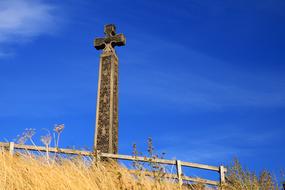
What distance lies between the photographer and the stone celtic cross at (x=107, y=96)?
9.75 m

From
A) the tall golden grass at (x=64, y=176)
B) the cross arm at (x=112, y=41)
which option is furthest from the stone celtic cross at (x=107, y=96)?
the tall golden grass at (x=64, y=176)

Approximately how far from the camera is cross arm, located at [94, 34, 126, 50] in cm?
1088

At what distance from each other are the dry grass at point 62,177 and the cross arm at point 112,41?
5.44 m

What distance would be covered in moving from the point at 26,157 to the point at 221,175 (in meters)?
4.77

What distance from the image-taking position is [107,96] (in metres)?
10.1

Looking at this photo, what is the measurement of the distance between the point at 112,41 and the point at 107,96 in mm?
1736

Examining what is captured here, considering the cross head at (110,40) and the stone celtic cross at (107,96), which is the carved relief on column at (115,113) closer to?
the stone celtic cross at (107,96)

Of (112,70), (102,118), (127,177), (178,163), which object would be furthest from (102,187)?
(112,70)

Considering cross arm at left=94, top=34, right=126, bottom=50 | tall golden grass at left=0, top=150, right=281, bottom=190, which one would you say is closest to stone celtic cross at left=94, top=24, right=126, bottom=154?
cross arm at left=94, top=34, right=126, bottom=50

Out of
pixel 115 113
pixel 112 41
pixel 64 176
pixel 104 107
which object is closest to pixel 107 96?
pixel 104 107

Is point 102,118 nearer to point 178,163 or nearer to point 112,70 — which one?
point 112,70

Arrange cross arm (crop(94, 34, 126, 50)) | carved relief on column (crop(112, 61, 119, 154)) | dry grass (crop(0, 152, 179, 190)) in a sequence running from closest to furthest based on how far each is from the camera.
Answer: dry grass (crop(0, 152, 179, 190)) < carved relief on column (crop(112, 61, 119, 154)) < cross arm (crop(94, 34, 126, 50))

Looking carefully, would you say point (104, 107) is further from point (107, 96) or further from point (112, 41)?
point (112, 41)

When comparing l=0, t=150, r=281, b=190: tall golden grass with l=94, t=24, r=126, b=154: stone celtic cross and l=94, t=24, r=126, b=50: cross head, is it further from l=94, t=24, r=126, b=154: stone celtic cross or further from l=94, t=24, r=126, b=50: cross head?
l=94, t=24, r=126, b=50: cross head
